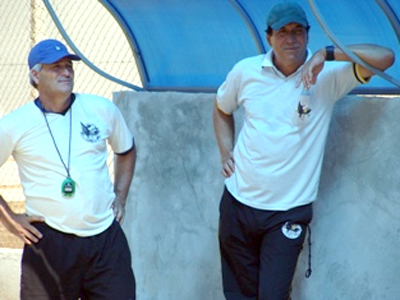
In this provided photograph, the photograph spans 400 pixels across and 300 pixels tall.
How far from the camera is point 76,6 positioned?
9328 millimetres

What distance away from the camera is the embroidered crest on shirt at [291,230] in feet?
15.1

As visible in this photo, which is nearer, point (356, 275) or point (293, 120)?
point (293, 120)

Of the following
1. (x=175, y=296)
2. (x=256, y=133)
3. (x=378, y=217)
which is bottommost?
(x=175, y=296)

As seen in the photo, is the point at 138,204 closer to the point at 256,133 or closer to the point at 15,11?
the point at 256,133

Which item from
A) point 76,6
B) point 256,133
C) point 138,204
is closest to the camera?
point 256,133

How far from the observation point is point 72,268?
14.8 feet

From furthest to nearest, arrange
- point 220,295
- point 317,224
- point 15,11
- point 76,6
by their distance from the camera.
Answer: point 15,11
point 76,6
point 220,295
point 317,224

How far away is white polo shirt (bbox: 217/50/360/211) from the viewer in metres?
4.48

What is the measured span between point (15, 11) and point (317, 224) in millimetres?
6037

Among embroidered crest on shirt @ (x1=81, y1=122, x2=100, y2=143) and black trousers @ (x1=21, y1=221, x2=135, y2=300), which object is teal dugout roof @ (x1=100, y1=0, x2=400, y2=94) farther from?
black trousers @ (x1=21, y1=221, x2=135, y2=300)

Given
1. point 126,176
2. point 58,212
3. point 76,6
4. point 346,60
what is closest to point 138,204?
point 126,176

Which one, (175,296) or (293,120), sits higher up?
(293,120)

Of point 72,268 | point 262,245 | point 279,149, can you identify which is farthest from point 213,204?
point 72,268

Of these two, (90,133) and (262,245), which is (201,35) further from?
(262,245)
